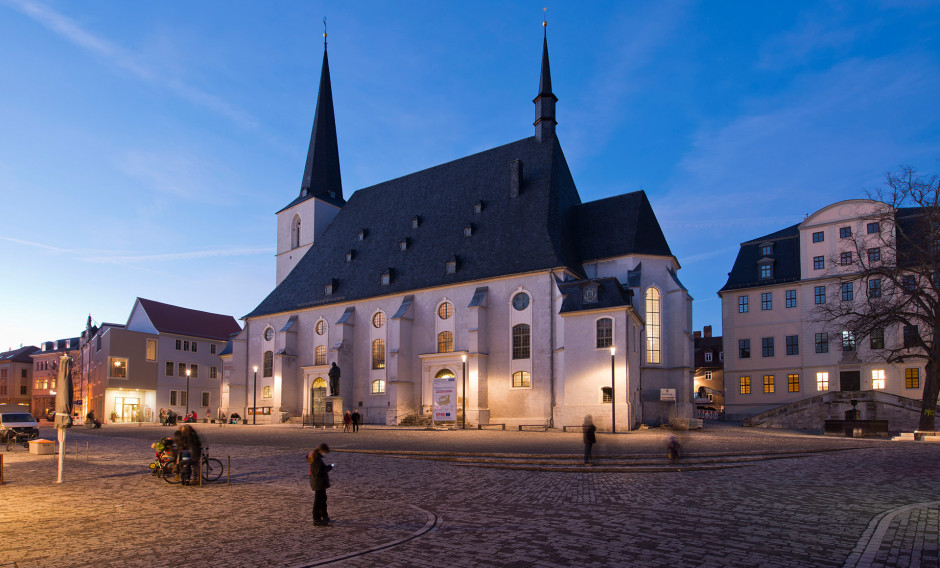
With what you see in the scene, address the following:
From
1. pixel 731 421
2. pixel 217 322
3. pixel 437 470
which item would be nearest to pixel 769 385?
pixel 731 421

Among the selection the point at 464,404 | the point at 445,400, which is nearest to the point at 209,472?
the point at 445,400

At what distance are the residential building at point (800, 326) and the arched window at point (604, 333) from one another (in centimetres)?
1677

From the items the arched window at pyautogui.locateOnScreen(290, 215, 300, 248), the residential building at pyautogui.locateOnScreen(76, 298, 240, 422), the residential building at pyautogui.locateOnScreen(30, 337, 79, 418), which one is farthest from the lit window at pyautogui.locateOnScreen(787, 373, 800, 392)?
the residential building at pyautogui.locateOnScreen(30, 337, 79, 418)

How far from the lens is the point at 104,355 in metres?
62.1

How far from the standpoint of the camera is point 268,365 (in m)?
53.1

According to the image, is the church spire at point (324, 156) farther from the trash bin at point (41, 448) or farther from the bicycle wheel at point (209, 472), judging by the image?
the bicycle wheel at point (209, 472)

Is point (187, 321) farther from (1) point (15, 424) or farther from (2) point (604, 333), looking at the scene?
(2) point (604, 333)

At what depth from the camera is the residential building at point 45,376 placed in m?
81.9

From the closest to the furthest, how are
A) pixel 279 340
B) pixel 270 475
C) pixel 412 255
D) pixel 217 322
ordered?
1. pixel 270 475
2. pixel 412 255
3. pixel 279 340
4. pixel 217 322

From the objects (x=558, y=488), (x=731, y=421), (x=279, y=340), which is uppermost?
(x=279, y=340)

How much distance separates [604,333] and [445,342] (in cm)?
1208

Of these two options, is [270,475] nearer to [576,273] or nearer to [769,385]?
[576,273]

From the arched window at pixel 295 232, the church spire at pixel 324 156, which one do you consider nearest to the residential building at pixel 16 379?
the arched window at pixel 295 232

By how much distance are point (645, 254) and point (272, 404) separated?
31.4 metres
